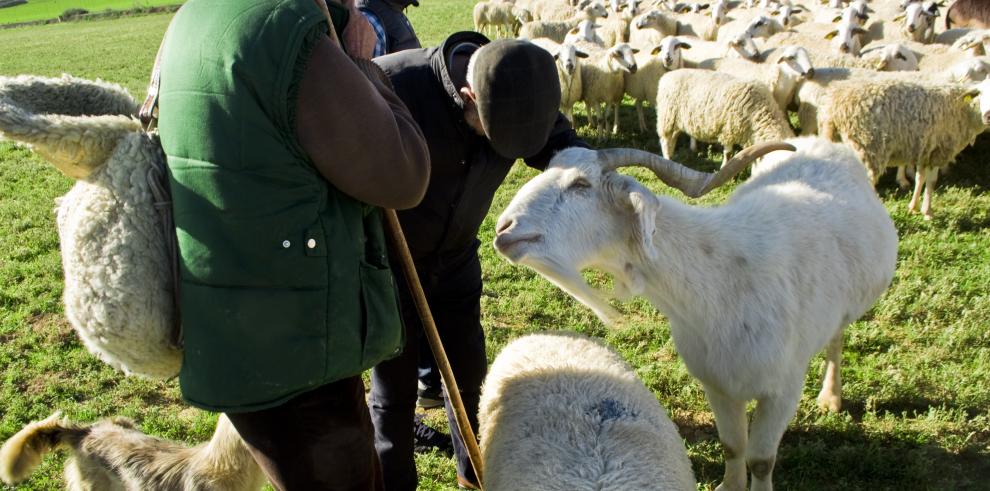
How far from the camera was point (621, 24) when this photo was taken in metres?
Answer: 14.2

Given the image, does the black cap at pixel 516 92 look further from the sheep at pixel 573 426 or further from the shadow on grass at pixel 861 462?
the shadow on grass at pixel 861 462

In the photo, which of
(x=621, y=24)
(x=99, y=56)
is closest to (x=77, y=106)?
(x=621, y=24)

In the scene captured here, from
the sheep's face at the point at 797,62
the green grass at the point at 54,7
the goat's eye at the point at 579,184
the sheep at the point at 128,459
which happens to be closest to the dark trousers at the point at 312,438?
the sheep at the point at 128,459

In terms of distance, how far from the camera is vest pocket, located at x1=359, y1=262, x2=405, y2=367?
1.81m

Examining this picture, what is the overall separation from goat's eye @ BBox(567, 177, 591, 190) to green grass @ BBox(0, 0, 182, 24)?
40152mm

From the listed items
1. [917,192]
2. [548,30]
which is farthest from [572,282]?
[548,30]

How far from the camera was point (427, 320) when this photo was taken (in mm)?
2363

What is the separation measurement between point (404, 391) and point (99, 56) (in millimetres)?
21814

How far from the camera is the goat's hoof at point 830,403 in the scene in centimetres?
381

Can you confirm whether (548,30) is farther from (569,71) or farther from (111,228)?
(111,228)

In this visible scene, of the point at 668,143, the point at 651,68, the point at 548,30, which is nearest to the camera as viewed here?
the point at 668,143

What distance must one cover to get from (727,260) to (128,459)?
2.42 m

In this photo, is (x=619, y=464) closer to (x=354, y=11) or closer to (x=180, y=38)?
(x=354, y=11)

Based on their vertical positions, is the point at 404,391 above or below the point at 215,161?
below
